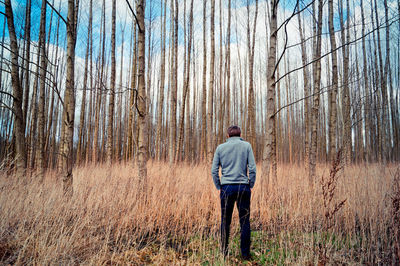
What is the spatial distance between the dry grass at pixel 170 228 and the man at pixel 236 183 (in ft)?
1.08

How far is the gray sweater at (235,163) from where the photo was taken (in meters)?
2.65

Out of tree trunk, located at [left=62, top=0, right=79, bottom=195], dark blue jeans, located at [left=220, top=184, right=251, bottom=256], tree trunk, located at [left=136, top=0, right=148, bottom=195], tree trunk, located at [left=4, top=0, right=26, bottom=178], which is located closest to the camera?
dark blue jeans, located at [left=220, top=184, right=251, bottom=256]

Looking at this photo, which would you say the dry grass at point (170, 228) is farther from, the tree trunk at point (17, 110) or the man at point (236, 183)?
the tree trunk at point (17, 110)

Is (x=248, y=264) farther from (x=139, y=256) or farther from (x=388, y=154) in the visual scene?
(x=388, y=154)

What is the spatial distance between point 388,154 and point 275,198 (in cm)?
1272

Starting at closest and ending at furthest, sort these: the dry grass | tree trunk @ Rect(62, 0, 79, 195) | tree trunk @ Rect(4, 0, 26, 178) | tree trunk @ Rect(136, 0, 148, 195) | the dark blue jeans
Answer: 1. the dry grass
2. the dark blue jeans
3. tree trunk @ Rect(62, 0, 79, 195)
4. tree trunk @ Rect(136, 0, 148, 195)
5. tree trunk @ Rect(4, 0, 26, 178)

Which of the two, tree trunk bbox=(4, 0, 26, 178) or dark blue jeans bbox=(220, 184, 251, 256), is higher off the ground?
tree trunk bbox=(4, 0, 26, 178)

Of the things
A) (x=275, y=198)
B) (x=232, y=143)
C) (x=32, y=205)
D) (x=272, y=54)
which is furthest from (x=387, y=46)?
(x=32, y=205)

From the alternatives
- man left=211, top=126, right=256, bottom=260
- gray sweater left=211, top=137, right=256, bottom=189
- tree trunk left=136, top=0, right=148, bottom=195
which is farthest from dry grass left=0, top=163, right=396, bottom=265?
gray sweater left=211, top=137, right=256, bottom=189

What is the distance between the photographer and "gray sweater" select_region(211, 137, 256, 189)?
2648mm

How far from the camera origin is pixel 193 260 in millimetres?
2674

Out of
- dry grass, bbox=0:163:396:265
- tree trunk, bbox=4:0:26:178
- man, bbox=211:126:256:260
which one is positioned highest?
tree trunk, bbox=4:0:26:178

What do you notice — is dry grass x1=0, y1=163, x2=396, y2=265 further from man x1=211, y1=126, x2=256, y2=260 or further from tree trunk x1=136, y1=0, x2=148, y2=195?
tree trunk x1=136, y1=0, x2=148, y2=195

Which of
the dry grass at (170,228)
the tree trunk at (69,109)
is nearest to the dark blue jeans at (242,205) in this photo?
the dry grass at (170,228)
